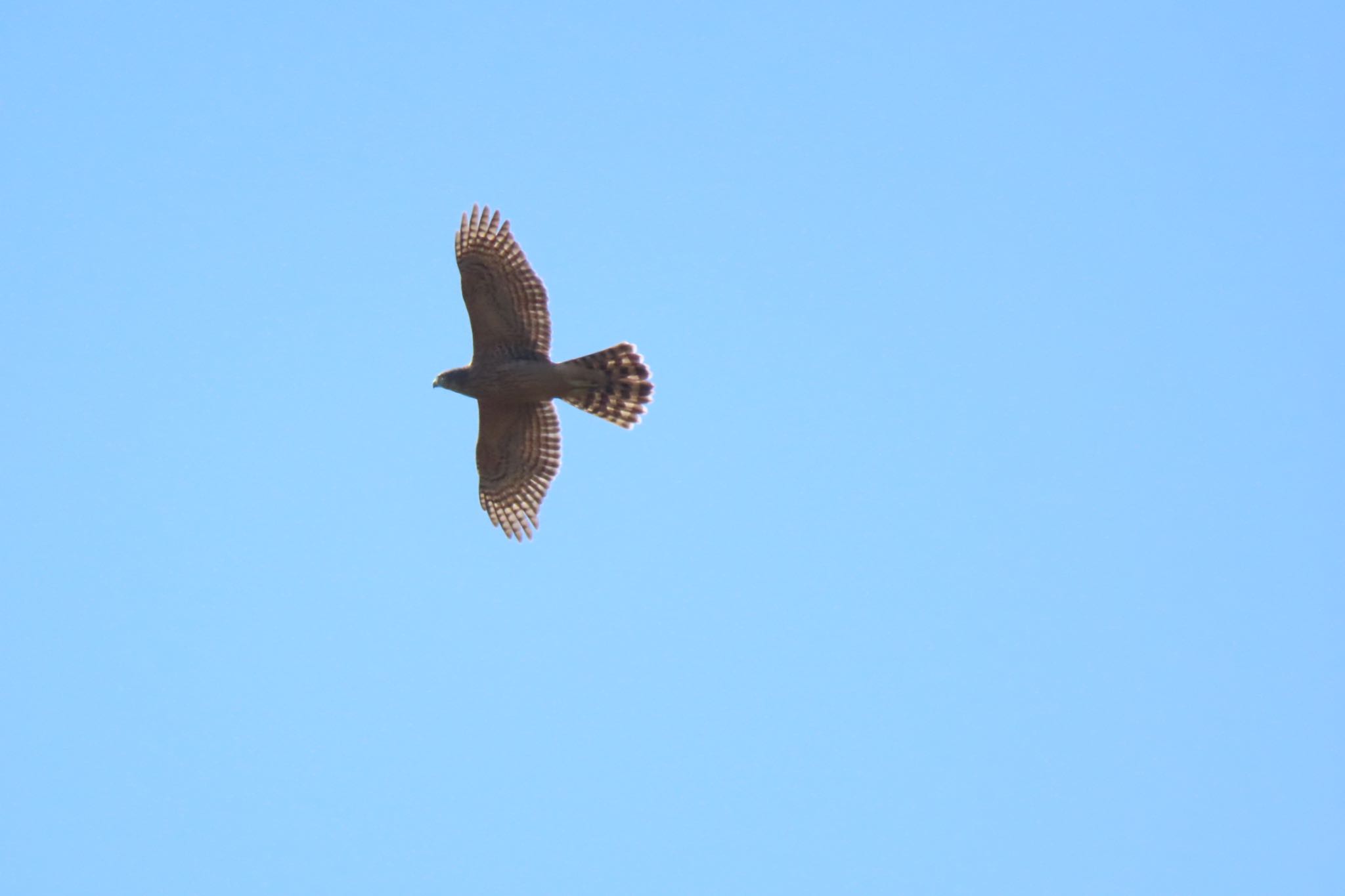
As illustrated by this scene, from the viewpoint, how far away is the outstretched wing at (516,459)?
63.8 ft

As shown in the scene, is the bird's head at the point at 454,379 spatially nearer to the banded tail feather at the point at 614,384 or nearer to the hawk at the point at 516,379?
the hawk at the point at 516,379

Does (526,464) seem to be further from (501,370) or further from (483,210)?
(483,210)

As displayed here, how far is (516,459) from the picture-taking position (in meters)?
19.8

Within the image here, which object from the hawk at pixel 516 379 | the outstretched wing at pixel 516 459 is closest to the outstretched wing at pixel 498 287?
the hawk at pixel 516 379

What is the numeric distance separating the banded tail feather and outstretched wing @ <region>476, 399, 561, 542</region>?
0.62 meters

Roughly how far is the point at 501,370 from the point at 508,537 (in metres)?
2.36

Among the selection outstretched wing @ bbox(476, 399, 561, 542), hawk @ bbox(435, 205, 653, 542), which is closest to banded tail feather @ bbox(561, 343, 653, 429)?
hawk @ bbox(435, 205, 653, 542)

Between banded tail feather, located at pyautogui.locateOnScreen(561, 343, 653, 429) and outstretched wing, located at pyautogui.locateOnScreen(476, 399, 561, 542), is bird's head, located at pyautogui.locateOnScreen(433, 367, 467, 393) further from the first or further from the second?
banded tail feather, located at pyautogui.locateOnScreen(561, 343, 653, 429)

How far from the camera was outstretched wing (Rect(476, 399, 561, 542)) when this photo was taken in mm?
19438

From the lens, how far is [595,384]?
18969 mm

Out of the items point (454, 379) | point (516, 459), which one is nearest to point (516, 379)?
point (454, 379)

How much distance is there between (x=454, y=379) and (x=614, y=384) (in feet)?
5.92

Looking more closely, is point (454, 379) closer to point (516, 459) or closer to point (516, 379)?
point (516, 379)

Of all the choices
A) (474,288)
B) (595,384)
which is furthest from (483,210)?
(595,384)
